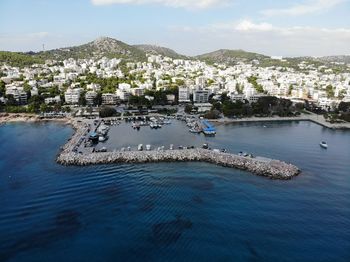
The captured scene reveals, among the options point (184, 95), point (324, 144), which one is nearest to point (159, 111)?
point (184, 95)

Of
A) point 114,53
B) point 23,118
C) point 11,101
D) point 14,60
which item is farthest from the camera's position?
point 114,53

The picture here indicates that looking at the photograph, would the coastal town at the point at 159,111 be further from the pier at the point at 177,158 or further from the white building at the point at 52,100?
the white building at the point at 52,100

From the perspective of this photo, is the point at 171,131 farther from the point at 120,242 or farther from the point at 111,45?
the point at 111,45

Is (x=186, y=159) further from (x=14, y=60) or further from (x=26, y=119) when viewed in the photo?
(x=14, y=60)

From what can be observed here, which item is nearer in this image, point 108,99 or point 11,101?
point 11,101

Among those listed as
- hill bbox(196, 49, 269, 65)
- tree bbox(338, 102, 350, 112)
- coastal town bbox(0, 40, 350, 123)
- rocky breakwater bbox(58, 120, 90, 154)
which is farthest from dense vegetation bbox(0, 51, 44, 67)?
hill bbox(196, 49, 269, 65)

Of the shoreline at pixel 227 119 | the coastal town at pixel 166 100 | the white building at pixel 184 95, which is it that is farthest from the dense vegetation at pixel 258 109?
the white building at pixel 184 95

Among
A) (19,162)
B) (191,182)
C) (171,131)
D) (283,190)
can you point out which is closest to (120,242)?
(191,182)
